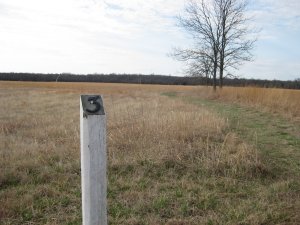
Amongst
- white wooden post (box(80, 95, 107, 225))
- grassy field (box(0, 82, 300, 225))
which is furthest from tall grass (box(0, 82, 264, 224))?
white wooden post (box(80, 95, 107, 225))

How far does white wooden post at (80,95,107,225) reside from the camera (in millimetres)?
2838

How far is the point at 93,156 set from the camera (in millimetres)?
2871

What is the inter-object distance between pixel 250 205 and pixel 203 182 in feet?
3.10

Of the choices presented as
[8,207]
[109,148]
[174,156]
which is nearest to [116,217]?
[8,207]

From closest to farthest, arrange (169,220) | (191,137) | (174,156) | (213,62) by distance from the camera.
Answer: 1. (169,220)
2. (174,156)
3. (191,137)
4. (213,62)

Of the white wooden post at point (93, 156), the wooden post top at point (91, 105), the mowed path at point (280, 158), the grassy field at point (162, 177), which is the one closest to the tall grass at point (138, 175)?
the grassy field at point (162, 177)

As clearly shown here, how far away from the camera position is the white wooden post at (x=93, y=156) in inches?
112

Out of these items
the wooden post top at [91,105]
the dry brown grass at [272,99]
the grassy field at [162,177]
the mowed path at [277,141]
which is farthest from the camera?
the dry brown grass at [272,99]

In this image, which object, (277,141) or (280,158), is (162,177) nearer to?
(280,158)

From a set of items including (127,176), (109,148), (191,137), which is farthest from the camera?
(191,137)

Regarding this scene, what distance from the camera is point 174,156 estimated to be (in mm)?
6336

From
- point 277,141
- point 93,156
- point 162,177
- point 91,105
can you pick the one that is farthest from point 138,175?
point 277,141

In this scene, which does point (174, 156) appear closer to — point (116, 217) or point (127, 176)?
point (127, 176)

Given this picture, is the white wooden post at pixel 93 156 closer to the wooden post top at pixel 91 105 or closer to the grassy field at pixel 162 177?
the wooden post top at pixel 91 105
